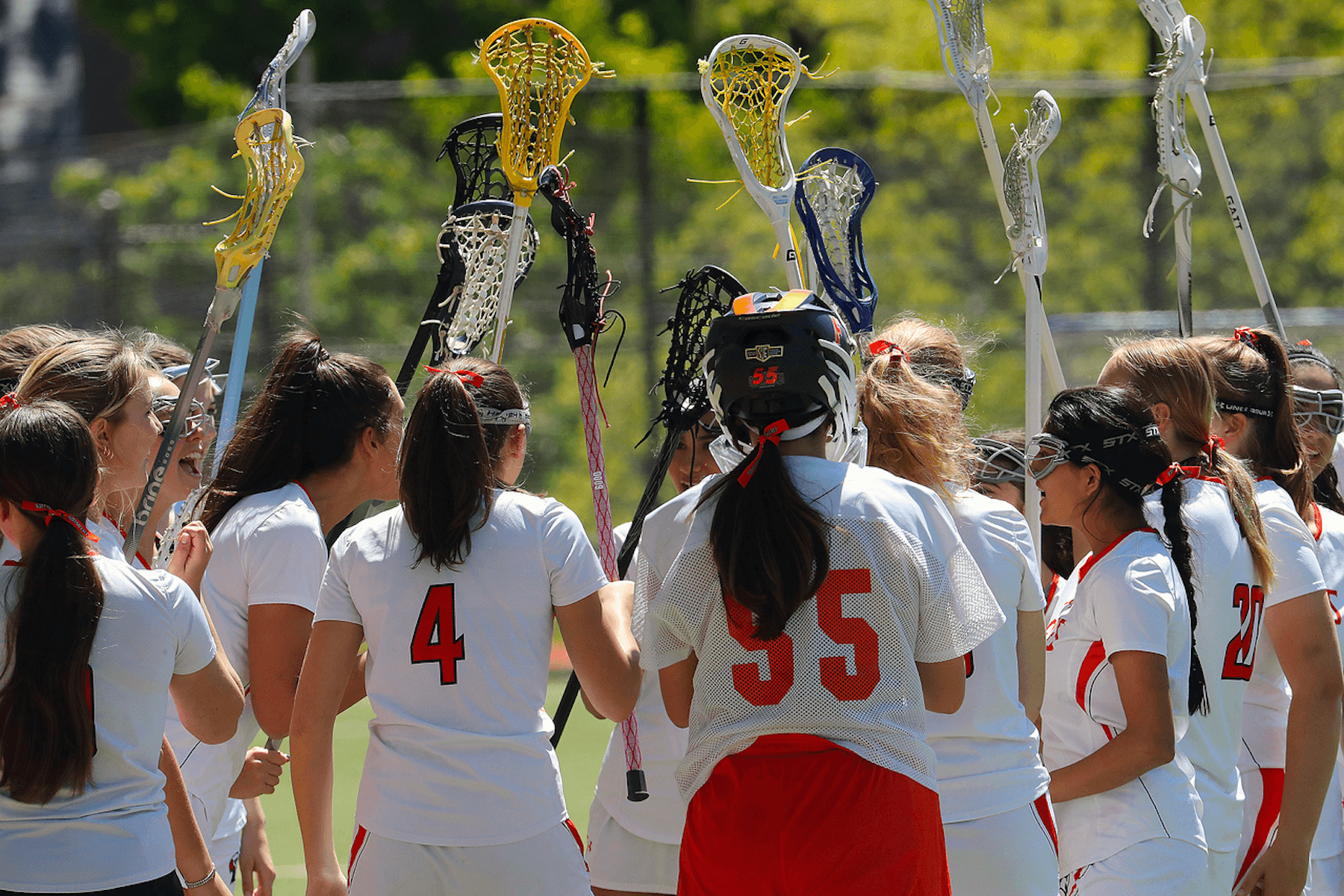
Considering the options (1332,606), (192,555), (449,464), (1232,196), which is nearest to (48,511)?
(192,555)

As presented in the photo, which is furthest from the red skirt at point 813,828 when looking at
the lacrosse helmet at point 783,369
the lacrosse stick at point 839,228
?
the lacrosse stick at point 839,228

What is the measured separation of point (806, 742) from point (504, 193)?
6.82 ft

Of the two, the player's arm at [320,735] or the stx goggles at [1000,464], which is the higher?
the stx goggles at [1000,464]

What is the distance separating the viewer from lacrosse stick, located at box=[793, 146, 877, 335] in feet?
11.8

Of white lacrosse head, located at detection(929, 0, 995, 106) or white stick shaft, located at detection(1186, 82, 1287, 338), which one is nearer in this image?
white lacrosse head, located at detection(929, 0, 995, 106)

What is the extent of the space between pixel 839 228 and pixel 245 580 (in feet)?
6.24

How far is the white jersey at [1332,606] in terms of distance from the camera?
334cm

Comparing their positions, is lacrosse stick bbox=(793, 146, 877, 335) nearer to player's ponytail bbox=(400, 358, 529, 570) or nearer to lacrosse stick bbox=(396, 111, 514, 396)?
lacrosse stick bbox=(396, 111, 514, 396)

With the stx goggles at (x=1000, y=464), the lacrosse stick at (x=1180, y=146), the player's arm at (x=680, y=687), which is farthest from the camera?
the stx goggles at (x=1000, y=464)

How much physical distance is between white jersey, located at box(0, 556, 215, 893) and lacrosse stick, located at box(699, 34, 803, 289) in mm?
1791

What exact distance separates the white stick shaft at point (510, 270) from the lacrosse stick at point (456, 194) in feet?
0.78

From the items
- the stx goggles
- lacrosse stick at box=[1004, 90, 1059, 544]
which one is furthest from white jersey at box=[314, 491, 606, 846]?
the stx goggles

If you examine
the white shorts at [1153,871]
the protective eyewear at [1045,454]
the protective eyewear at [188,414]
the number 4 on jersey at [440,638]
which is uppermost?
the protective eyewear at [188,414]

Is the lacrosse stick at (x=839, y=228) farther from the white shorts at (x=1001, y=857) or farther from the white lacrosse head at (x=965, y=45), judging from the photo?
the white shorts at (x=1001, y=857)
